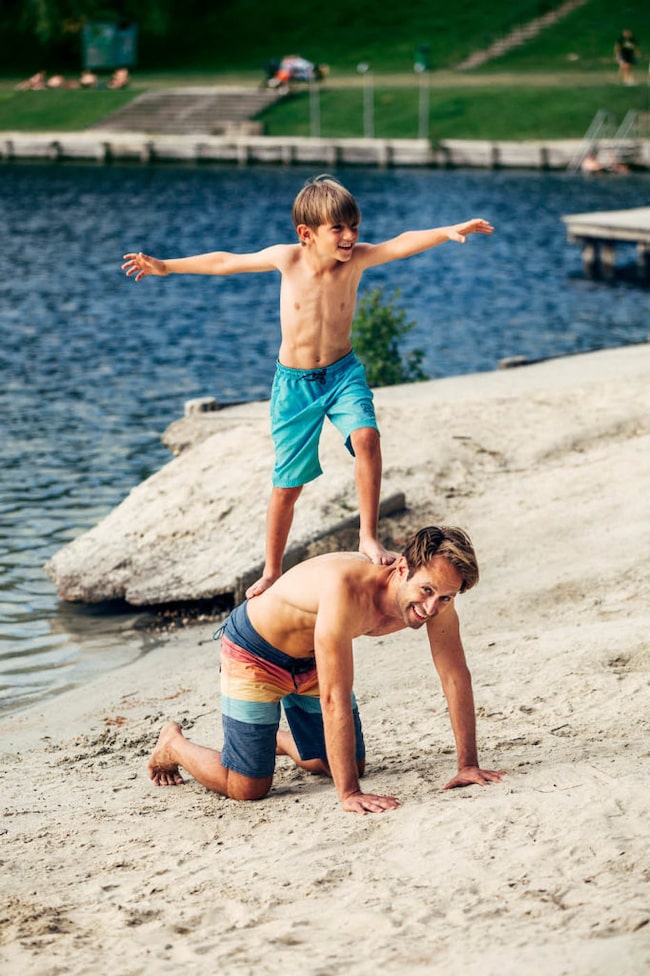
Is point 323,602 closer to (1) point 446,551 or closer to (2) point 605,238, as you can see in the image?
(1) point 446,551

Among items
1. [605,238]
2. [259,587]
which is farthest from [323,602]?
[605,238]

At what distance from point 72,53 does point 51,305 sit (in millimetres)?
44687

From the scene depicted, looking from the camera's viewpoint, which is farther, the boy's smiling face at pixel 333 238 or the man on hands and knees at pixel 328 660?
the boy's smiling face at pixel 333 238

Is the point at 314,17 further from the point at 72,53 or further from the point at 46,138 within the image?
the point at 46,138

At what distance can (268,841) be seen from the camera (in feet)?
18.2

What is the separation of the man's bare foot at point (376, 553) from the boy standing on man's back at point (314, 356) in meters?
0.03

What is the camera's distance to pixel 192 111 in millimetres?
54969

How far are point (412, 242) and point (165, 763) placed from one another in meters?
2.78

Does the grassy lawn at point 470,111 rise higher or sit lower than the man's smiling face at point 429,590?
lower

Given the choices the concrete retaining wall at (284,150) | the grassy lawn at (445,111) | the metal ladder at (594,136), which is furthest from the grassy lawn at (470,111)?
the concrete retaining wall at (284,150)

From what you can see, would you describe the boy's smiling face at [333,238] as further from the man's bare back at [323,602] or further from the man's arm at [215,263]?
the man's bare back at [323,602]

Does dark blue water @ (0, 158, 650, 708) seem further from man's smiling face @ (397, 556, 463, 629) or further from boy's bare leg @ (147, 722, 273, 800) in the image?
man's smiling face @ (397, 556, 463, 629)

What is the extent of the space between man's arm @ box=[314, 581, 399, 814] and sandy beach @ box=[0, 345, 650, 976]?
0.10 m

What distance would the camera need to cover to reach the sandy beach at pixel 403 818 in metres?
4.57
